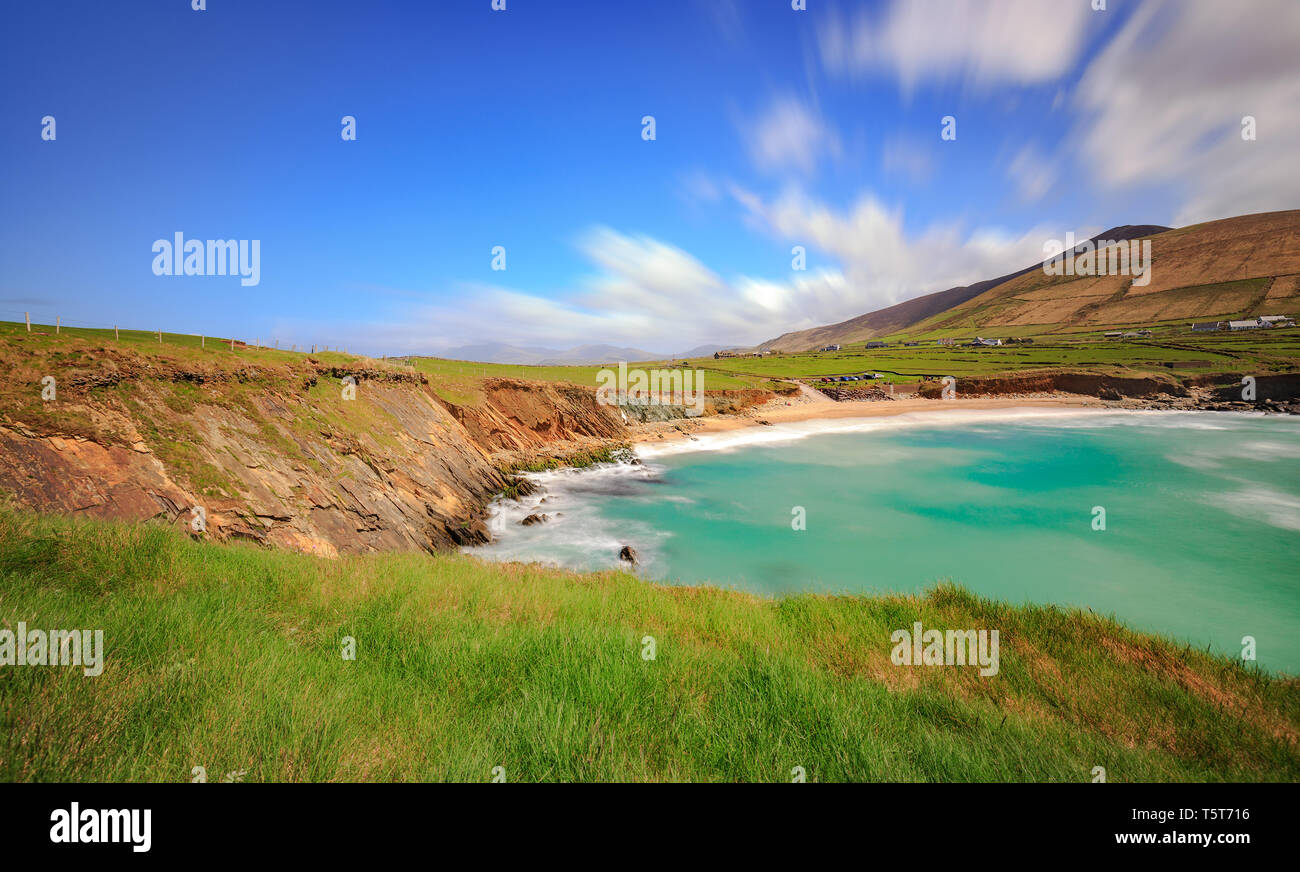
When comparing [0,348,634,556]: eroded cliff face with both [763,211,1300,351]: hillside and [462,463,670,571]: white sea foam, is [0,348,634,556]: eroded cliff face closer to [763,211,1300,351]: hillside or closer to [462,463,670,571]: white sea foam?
[462,463,670,571]: white sea foam

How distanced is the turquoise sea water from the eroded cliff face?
4.14m

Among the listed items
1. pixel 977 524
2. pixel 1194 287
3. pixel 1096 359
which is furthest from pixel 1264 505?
pixel 1194 287

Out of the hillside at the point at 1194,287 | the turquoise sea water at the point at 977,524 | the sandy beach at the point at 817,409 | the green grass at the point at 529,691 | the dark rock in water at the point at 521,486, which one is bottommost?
the turquoise sea water at the point at 977,524

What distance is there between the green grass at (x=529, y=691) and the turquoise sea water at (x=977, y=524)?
7.63m

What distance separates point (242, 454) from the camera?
14.5m

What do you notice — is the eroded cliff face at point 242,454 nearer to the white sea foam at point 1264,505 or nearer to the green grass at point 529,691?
the green grass at point 529,691

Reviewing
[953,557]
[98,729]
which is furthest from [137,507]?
[953,557]

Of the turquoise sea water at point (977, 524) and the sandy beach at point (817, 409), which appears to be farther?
the sandy beach at point (817, 409)

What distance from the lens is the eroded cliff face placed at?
11.1 metres

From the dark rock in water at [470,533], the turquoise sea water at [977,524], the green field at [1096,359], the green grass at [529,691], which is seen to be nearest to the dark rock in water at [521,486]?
the turquoise sea water at [977,524]

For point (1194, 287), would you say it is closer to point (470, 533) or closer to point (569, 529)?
point (569, 529)

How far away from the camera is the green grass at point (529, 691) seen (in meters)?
3.17

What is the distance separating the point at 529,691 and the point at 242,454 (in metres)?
15.6

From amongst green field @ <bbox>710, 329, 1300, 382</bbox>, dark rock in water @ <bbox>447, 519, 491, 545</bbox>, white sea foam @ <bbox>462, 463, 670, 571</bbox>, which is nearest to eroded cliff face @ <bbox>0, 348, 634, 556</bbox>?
dark rock in water @ <bbox>447, 519, 491, 545</bbox>
